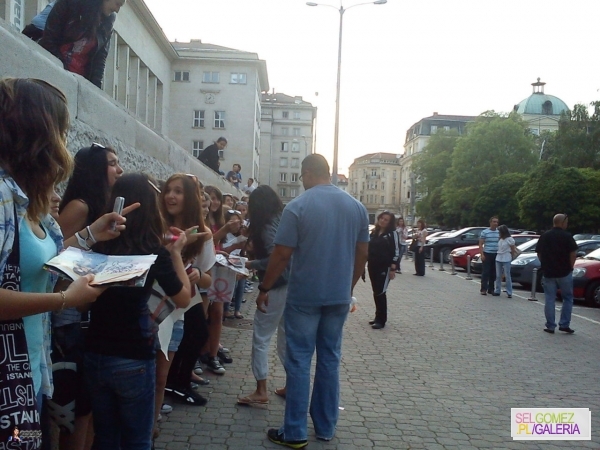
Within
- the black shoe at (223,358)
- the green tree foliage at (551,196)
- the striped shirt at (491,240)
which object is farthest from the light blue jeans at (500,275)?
the green tree foliage at (551,196)

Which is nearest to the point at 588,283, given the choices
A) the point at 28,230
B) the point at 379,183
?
the point at 28,230

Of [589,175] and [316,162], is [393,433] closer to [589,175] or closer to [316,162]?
[316,162]

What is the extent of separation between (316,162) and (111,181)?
1.93 m

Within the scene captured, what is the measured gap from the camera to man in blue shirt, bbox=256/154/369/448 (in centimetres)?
466

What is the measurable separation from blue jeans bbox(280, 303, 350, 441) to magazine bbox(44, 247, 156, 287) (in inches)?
91.5

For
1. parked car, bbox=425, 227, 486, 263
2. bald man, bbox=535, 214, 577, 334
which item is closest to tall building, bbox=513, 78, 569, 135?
parked car, bbox=425, 227, 486, 263

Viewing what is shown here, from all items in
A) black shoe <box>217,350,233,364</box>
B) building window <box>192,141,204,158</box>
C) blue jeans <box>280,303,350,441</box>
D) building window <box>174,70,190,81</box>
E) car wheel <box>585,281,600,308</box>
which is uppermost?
building window <box>174,70,190,81</box>

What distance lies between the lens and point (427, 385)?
6504 mm

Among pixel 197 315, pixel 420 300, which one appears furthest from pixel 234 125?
pixel 197 315

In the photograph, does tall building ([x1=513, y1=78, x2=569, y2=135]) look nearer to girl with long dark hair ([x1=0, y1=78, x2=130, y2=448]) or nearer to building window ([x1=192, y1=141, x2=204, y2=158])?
building window ([x1=192, y1=141, x2=204, y2=158])

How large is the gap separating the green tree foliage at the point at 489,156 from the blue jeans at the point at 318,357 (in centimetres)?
5910

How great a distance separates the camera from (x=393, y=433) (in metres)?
4.96

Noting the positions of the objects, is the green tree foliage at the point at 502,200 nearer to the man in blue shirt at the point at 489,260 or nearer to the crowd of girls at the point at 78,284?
the man in blue shirt at the point at 489,260

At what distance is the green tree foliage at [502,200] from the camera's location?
49.9 metres
